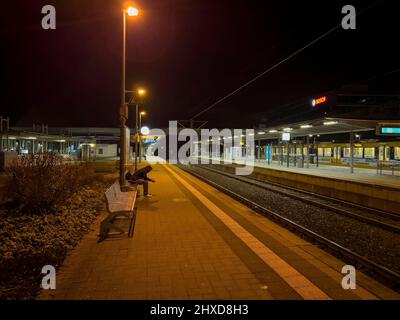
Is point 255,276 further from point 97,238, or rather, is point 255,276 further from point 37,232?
point 37,232

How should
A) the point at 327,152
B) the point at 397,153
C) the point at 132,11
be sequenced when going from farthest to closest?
the point at 327,152 → the point at 397,153 → the point at 132,11

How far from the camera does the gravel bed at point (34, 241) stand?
4.02 metres

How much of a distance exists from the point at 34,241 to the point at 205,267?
10.7 ft

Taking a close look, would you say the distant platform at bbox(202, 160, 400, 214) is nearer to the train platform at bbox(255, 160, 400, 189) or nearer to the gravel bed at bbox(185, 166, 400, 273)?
the train platform at bbox(255, 160, 400, 189)

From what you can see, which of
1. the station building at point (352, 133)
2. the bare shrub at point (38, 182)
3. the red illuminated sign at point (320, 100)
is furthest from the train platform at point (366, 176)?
the bare shrub at point (38, 182)

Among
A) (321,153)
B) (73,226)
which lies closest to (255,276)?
(73,226)

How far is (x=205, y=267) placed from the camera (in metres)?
4.62

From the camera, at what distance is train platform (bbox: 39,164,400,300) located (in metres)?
3.82

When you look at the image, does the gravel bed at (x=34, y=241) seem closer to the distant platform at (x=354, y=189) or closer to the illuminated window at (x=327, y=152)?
the distant platform at (x=354, y=189)

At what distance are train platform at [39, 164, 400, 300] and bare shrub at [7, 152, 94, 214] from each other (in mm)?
1755

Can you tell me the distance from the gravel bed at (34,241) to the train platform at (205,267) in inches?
10.3

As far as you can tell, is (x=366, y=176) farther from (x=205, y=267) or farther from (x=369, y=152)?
(x=205, y=267)

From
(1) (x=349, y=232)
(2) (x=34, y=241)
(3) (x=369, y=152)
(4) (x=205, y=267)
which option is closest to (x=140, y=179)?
(2) (x=34, y=241)

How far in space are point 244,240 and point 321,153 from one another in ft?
108
